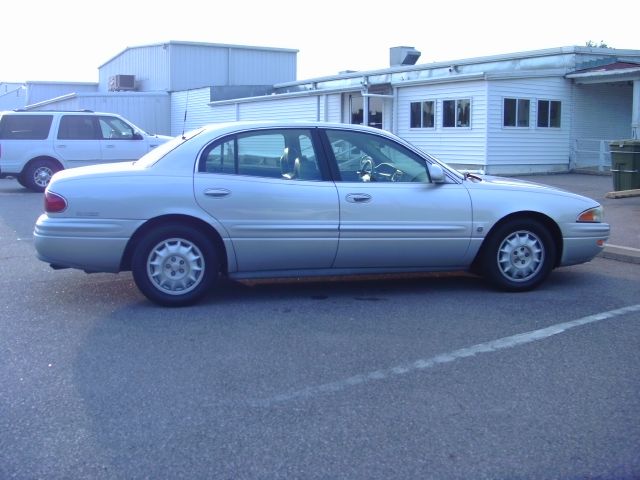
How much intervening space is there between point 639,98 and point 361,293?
18261mm

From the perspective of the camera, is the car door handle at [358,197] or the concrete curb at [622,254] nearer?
the car door handle at [358,197]

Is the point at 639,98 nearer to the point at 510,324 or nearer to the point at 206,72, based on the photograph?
the point at 510,324

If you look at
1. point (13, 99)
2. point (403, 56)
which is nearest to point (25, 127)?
point (403, 56)

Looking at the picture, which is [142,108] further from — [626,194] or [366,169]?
[366,169]

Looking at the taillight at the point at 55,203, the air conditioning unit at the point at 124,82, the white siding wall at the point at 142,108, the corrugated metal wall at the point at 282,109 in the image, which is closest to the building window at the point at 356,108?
the corrugated metal wall at the point at 282,109

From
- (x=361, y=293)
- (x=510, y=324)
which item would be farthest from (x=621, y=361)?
(x=361, y=293)

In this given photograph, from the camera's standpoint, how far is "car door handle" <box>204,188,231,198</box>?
6609mm

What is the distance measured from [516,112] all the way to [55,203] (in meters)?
18.8

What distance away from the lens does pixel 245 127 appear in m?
6.91

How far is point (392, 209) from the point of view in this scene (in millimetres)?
6941

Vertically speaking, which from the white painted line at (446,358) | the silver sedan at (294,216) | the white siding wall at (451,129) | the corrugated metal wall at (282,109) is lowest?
the white painted line at (446,358)

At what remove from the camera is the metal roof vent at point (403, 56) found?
33375mm

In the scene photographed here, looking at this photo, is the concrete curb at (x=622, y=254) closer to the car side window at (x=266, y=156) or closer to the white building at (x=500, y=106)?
the car side window at (x=266, y=156)

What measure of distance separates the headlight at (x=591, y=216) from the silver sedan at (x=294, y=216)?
25 millimetres
